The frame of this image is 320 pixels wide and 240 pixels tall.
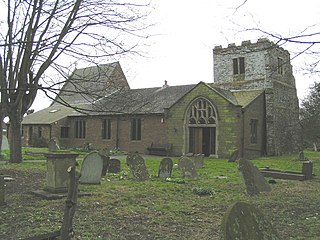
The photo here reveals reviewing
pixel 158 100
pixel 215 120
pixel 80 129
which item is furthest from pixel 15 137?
pixel 80 129

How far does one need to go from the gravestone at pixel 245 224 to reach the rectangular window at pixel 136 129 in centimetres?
2807

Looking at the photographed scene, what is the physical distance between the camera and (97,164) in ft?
35.8

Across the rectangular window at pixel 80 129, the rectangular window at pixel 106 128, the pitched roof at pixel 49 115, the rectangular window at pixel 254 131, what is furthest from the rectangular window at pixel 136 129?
the rectangular window at pixel 254 131

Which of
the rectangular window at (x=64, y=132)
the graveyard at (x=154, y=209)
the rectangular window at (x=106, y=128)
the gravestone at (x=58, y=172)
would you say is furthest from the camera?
the rectangular window at (x=64, y=132)

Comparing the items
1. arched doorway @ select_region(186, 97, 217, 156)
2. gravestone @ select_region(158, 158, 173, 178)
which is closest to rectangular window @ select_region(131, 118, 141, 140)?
arched doorway @ select_region(186, 97, 217, 156)

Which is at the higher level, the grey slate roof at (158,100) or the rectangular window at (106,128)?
the grey slate roof at (158,100)

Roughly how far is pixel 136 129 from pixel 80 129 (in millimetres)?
7717

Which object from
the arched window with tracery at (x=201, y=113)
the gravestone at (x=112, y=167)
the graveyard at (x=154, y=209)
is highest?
the arched window with tracery at (x=201, y=113)

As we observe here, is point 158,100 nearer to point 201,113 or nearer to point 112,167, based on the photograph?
point 201,113

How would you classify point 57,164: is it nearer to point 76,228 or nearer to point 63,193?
point 63,193

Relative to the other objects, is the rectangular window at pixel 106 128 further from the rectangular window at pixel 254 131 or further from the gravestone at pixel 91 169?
the gravestone at pixel 91 169

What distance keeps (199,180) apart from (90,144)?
940 inches

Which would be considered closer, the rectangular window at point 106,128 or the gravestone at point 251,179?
the gravestone at point 251,179

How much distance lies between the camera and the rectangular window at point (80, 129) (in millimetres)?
36344
